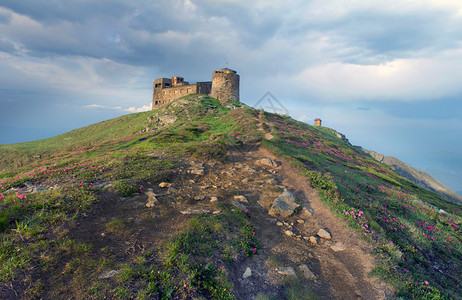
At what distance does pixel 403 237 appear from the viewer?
988 centimetres

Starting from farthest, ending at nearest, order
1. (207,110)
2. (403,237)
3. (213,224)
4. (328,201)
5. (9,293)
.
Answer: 1. (207,110)
2. (328,201)
3. (403,237)
4. (213,224)
5. (9,293)

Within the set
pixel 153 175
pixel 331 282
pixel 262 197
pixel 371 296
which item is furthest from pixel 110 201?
pixel 371 296

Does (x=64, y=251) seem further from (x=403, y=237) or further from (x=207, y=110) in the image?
(x=207, y=110)

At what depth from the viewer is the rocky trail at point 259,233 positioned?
19.8ft

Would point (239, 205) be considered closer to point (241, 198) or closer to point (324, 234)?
point (241, 198)

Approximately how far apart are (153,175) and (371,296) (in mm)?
9923

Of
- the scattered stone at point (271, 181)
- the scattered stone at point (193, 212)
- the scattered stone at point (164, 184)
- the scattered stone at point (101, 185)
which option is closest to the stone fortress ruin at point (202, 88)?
the scattered stone at point (271, 181)

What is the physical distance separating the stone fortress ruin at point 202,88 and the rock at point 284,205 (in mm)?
43459

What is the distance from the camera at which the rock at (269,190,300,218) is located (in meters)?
9.77

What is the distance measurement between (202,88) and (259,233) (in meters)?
Result: 58.2

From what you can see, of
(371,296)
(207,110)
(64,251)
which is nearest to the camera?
(64,251)

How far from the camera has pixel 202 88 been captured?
61625mm

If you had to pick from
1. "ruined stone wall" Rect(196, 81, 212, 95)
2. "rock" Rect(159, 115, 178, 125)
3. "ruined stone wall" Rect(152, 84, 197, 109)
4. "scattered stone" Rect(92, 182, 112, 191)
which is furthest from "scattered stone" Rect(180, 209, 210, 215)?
"ruined stone wall" Rect(152, 84, 197, 109)

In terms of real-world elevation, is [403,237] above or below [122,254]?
below
